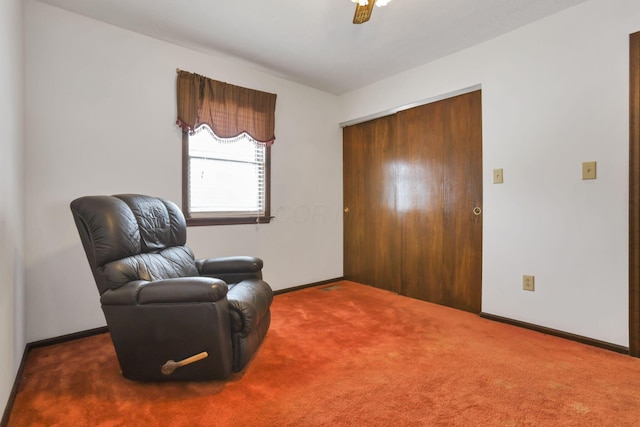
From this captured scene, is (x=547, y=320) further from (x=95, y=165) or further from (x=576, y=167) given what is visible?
(x=95, y=165)

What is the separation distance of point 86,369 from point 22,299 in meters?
0.66

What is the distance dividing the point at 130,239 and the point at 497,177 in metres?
2.83

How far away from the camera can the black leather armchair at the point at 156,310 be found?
5.41 feet

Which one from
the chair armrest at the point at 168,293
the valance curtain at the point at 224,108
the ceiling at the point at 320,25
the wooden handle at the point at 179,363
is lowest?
the wooden handle at the point at 179,363

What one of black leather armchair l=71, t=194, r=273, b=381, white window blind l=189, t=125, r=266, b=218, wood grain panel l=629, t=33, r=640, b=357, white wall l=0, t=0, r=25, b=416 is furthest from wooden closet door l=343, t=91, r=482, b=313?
white wall l=0, t=0, r=25, b=416

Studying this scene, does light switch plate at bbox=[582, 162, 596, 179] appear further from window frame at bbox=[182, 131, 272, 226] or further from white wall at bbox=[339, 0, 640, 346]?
window frame at bbox=[182, 131, 272, 226]

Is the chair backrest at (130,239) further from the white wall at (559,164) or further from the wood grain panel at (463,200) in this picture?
the white wall at (559,164)

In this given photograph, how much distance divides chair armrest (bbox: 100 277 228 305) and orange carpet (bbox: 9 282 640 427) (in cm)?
50

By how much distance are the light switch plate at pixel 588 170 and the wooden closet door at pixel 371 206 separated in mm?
1768

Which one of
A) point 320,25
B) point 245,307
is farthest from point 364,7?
point 245,307

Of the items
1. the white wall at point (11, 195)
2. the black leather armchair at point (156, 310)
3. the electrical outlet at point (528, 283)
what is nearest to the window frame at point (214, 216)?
the black leather armchair at point (156, 310)

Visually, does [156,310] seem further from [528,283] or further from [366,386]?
[528,283]

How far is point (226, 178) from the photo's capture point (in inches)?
129

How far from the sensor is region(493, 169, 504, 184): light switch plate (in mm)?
2750
